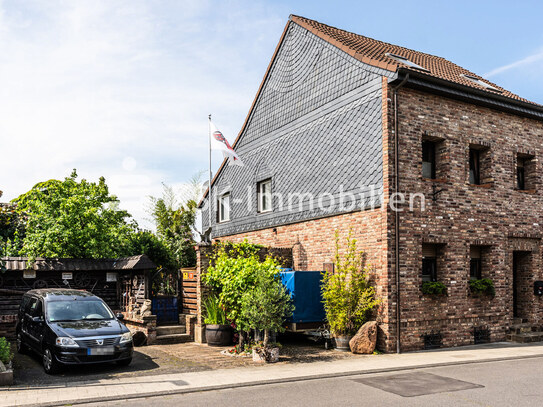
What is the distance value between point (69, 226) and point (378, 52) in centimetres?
1223

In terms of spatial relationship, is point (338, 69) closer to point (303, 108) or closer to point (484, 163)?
point (303, 108)

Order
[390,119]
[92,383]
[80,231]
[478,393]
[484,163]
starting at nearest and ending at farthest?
[478,393]
[92,383]
[390,119]
[484,163]
[80,231]

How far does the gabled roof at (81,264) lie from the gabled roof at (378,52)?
29.4ft

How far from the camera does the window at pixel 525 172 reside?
17344 mm

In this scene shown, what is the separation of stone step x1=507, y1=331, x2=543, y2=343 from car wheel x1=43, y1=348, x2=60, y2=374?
12.9 metres

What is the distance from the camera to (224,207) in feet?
77.5

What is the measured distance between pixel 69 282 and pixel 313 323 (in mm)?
7613

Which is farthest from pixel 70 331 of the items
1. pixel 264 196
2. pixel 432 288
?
pixel 264 196

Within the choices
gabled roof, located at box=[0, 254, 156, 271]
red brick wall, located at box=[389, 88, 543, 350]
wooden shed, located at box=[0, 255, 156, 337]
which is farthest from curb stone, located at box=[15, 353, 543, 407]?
gabled roof, located at box=[0, 254, 156, 271]

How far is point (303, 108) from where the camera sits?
1817cm

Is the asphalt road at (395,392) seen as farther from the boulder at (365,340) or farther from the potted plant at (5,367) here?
the potted plant at (5,367)

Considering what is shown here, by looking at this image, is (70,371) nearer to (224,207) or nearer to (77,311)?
(77,311)

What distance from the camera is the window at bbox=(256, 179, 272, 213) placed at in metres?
20.0

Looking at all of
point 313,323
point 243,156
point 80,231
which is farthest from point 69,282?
point 243,156
